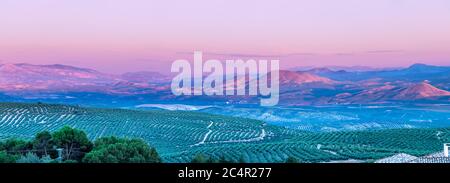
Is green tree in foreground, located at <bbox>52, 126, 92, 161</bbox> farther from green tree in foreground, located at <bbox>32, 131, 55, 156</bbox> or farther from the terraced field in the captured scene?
the terraced field

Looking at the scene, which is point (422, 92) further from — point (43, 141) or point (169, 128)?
point (169, 128)

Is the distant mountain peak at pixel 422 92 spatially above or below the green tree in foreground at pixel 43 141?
above

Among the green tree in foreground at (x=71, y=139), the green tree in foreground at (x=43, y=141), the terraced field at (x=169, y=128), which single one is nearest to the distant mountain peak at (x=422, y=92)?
the green tree in foreground at (x=71, y=139)

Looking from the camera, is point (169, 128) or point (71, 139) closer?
point (71, 139)

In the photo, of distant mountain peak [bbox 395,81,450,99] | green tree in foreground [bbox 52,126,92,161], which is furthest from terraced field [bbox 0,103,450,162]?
distant mountain peak [bbox 395,81,450,99]

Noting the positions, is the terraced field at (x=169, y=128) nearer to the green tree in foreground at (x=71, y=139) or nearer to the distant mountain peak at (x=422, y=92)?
the green tree in foreground at (x=71, y=139)

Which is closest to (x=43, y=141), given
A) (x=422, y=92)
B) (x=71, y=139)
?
(x=71, y=139)

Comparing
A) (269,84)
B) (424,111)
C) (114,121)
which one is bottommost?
(114,121)

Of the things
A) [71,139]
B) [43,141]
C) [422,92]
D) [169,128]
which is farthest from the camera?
[169,128]

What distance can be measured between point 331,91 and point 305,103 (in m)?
0.33

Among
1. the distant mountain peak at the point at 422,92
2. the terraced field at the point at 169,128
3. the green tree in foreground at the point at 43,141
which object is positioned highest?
the distant mountain peak at the point at 422,92
